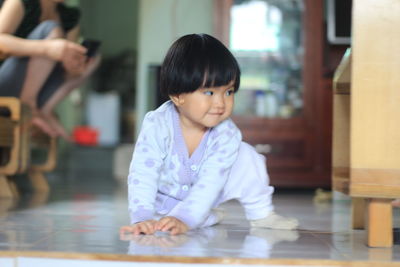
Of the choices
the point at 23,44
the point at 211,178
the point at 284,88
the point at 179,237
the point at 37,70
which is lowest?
the point at 179,237

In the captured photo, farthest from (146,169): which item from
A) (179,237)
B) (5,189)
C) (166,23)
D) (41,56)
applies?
(166,23)

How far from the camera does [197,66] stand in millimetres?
1441

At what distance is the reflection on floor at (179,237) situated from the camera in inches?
45.8

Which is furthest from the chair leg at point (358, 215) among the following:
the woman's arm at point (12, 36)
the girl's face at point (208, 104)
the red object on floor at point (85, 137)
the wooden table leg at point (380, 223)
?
the red object on floor at point (85, 137)

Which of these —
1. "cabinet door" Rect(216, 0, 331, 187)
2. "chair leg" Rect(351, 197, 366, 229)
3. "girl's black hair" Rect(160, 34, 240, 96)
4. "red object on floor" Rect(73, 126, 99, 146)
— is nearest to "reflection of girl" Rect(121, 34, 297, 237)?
"girl's black hair" Rect(160, 34, 240, 96)

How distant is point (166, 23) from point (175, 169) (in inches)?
92.9

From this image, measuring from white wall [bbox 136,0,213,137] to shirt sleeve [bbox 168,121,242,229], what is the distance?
7.42 feet

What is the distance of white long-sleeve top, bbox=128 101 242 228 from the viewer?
1451 millimetres

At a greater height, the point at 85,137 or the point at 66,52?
the point at 66,52

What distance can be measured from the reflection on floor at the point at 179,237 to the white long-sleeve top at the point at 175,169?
73 mm

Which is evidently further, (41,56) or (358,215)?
(41,56)

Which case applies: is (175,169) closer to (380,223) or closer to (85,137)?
(380,223)

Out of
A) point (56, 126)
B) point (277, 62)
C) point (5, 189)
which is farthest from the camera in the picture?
point (277, 62)

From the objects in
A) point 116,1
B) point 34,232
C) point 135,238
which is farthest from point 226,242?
point 116,1
